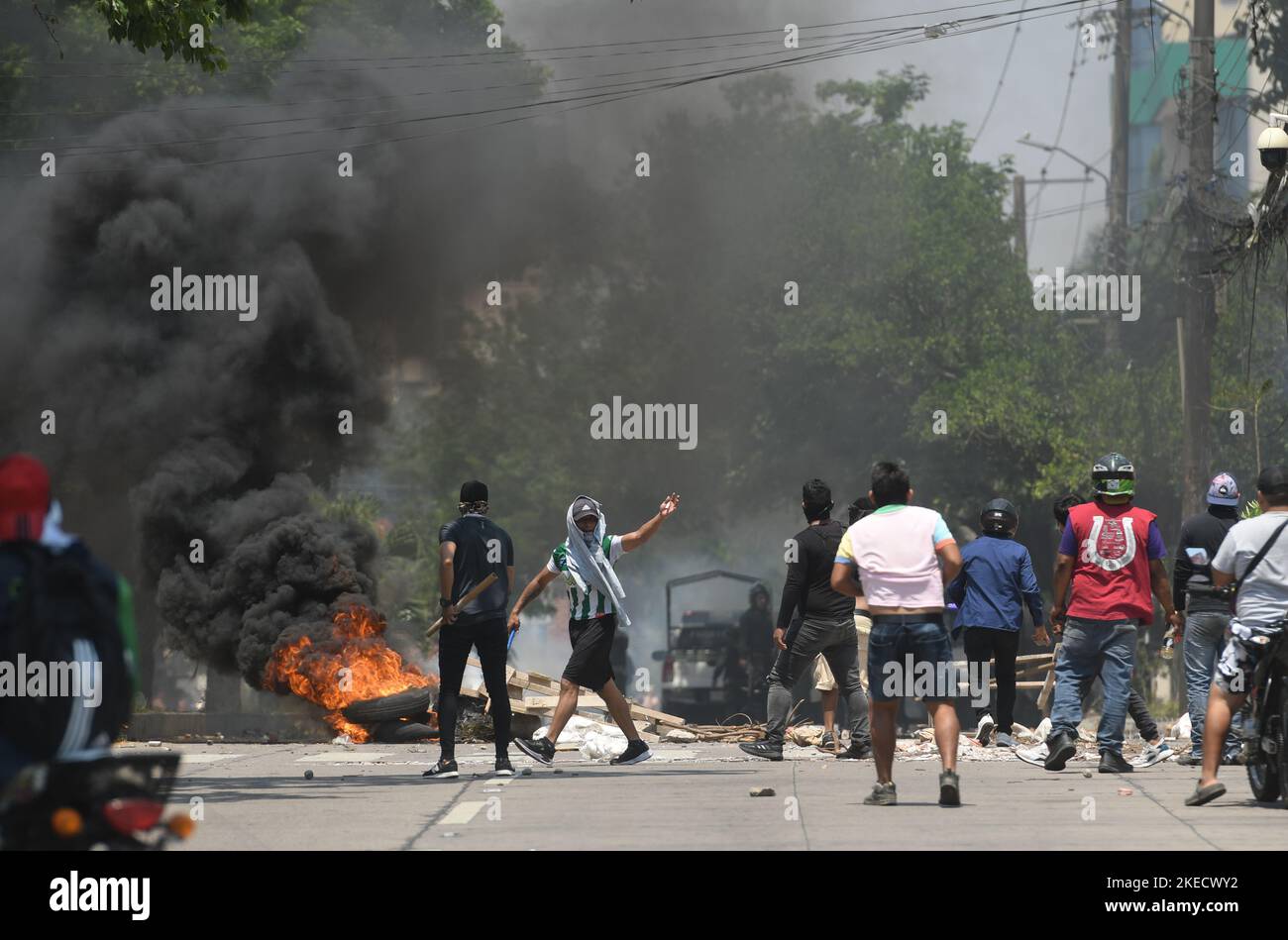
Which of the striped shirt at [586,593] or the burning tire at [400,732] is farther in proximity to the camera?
the burning tire at [400,732]

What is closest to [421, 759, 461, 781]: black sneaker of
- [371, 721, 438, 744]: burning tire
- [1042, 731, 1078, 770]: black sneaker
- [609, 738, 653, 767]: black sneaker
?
[609, 738, 653, 767]: black sneaker

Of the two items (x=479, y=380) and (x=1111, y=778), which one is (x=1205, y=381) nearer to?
(x=1111, y=778)

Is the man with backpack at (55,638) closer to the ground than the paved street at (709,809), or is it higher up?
higher up

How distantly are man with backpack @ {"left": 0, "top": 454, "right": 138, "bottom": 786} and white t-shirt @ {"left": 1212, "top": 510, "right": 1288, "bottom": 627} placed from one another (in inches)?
237

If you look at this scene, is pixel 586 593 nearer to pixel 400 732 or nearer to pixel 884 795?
pixel 884 795

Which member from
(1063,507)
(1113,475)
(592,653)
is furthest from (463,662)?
(1063,507)

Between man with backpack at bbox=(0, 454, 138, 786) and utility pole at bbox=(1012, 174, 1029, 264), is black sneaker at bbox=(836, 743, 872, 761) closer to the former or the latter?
man with backpack at bbox=(0, 454, 138, 786)

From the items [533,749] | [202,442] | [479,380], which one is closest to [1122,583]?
[533,749]

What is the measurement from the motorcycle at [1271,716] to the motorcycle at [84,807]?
5937 mm

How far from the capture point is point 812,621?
13203 millimetres

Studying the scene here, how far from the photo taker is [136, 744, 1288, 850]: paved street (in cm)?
804

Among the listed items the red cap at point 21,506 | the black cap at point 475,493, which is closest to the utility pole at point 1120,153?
the black cap at point 475,493

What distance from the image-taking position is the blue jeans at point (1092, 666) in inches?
440

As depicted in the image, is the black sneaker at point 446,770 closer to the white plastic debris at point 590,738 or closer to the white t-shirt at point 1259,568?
the white plastic debris at point 590,738
